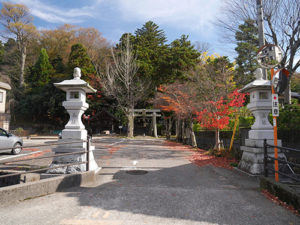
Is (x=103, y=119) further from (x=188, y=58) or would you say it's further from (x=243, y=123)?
(x=243, y=123)

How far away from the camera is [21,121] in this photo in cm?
3297

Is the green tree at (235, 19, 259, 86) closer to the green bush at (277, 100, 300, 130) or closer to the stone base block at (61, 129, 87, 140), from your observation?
the green bush at (277, 100, 300, 130)

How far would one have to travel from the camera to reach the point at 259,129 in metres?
5.92

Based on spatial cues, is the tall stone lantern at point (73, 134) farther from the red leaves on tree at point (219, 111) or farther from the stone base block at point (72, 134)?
the red leaves on tree at point (219, 111)

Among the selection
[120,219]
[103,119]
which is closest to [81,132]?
[120,219]

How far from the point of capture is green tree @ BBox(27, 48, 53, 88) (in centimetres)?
3162

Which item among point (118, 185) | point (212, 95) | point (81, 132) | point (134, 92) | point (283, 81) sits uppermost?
point (134, 92)

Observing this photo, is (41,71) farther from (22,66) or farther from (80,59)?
(80,59)

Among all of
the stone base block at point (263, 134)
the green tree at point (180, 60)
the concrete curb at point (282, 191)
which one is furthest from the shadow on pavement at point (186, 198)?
the green tree at point (180, 60)

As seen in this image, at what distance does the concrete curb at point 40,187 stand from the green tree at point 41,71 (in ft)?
105

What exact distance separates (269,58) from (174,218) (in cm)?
478

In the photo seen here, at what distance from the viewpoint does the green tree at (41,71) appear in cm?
3162

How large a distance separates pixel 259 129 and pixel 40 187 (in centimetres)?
623

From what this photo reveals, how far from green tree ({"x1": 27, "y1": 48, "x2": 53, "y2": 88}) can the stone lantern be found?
1317 inches
